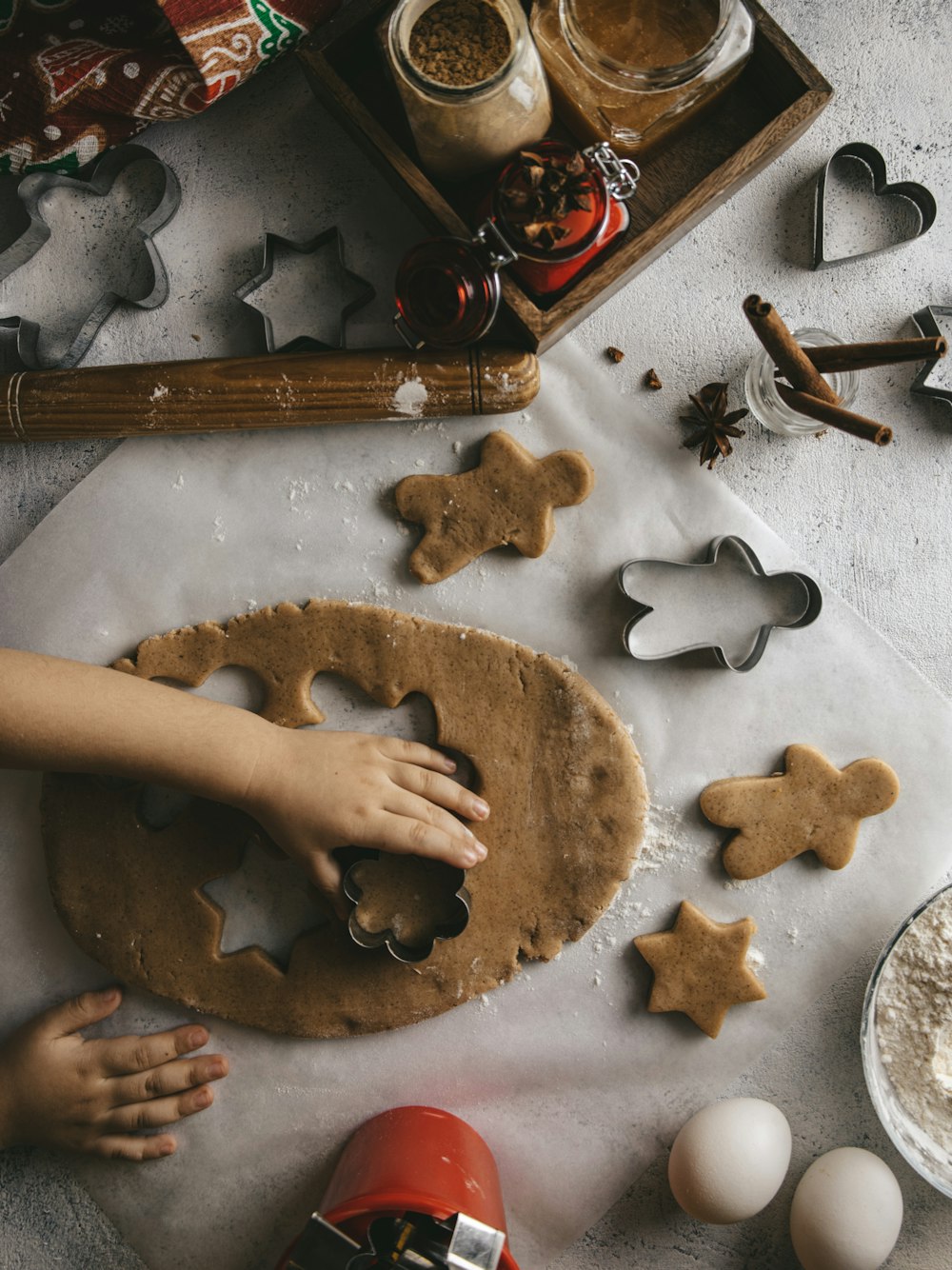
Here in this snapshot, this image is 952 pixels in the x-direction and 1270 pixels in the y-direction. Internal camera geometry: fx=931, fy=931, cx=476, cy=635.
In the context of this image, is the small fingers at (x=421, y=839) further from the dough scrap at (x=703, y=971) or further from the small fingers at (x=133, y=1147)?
the small fingers at (x=133, y=1147)

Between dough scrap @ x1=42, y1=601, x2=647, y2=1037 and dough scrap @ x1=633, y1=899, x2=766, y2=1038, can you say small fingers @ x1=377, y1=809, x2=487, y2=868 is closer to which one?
dough scrap @ x1=42, y1=601, x2=647, y2=1037

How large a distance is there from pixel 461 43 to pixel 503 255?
0.65ft

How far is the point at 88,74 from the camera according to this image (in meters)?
1.06

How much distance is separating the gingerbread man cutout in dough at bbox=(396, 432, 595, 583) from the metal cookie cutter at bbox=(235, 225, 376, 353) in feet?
0.68

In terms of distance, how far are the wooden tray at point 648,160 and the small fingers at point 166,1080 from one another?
93cm

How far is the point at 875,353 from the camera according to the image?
96 cm

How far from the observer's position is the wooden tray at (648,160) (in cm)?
98

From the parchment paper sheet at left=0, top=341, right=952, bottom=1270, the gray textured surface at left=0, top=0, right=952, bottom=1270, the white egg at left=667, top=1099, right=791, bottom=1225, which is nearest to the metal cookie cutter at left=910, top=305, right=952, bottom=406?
the gray textured surface at left=0, top=0, right=952, bottom=1270

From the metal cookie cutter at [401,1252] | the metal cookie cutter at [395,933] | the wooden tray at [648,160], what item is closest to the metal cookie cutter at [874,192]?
the wooden tray at [648,160]

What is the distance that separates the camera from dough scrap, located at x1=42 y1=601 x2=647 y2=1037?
1104mm

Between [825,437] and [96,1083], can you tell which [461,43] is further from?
[96,1083]

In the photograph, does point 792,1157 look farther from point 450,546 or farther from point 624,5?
point 624,5

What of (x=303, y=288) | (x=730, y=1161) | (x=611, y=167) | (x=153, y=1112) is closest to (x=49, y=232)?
(x=303, y=288)

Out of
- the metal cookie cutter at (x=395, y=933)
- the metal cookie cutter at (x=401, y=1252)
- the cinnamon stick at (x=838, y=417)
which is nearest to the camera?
the metal cookie cutter at (x=401, y=1252)
